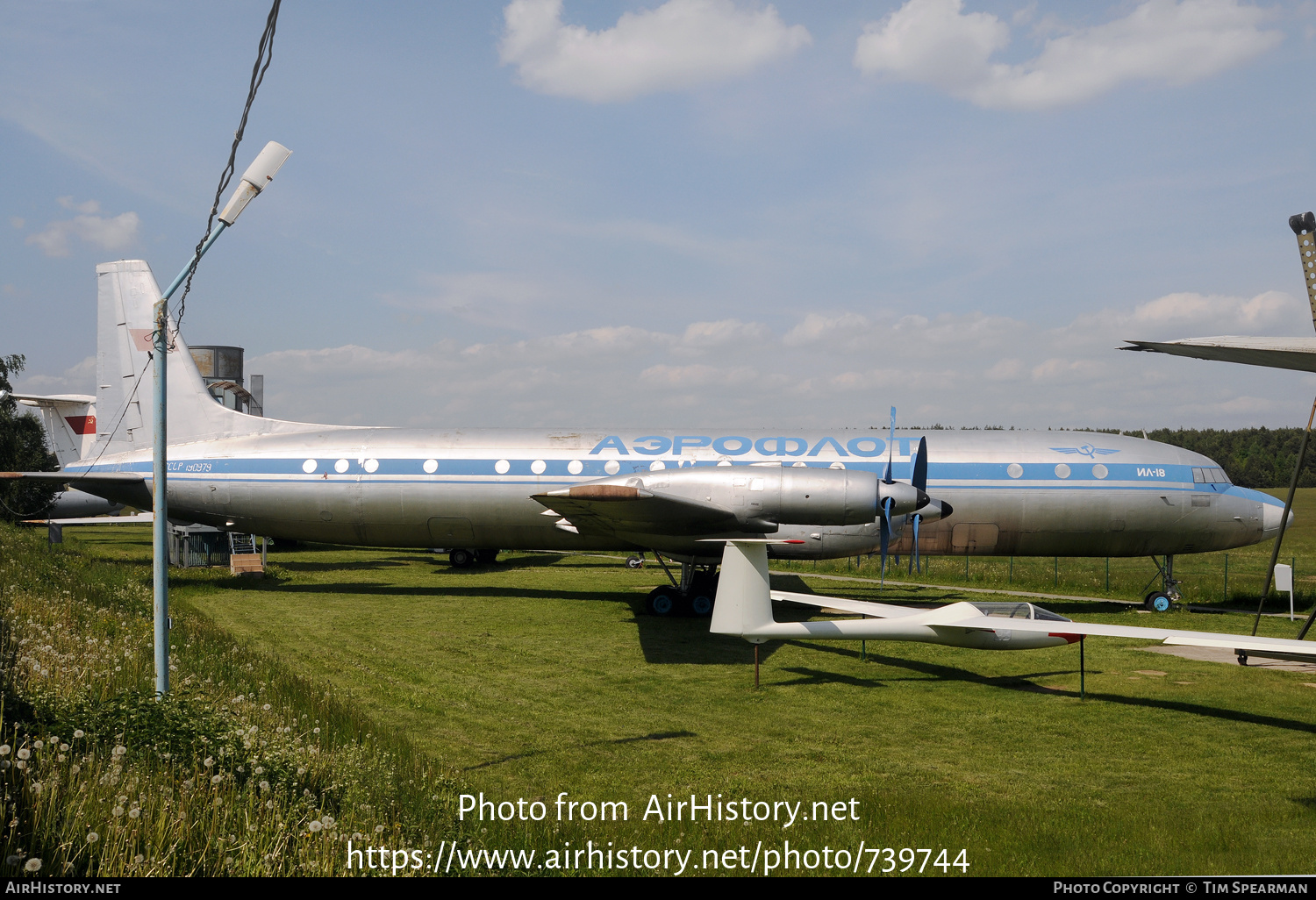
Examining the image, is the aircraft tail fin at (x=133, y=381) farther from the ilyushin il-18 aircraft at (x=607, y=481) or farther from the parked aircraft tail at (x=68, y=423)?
the parked aircraft tail at (x=68, y=423)

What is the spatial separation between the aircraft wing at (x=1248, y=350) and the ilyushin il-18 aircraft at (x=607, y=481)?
31.5ft

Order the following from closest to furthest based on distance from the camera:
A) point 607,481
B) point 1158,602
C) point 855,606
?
point 855,606 < point 607,481 < point 1158,602

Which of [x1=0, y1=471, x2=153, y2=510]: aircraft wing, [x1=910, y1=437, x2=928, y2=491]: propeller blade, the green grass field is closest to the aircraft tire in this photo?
the green grass field

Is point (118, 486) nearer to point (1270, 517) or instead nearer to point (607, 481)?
point (607, 481)

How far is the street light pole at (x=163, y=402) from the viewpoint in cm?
861

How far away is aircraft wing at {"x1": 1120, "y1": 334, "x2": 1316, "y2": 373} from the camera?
10242mm

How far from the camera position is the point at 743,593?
13.4 meters

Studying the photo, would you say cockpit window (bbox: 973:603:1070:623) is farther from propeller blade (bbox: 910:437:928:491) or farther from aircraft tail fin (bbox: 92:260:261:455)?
aircraft tail fin (bbox: 92:260:261:455)

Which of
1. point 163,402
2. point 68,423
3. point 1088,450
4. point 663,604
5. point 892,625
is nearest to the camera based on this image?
point 163,402

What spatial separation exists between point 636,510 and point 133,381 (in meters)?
16.8

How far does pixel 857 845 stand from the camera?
26.1 ft

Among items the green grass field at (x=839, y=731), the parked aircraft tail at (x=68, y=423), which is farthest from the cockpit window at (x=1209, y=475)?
the parked aircraft tail at (x=68, y=423)

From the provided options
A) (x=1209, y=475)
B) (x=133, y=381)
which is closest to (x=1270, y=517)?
(x=1209, y=475)
